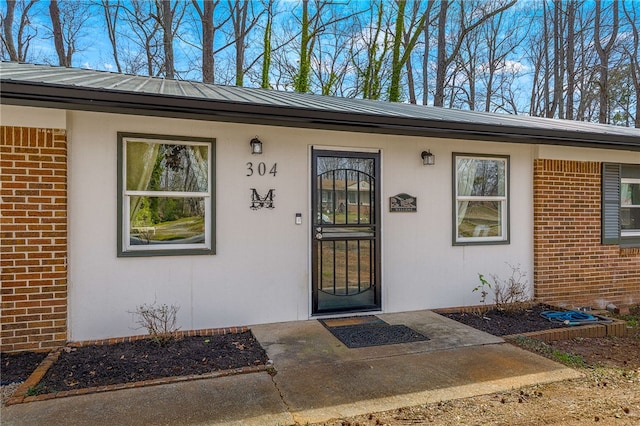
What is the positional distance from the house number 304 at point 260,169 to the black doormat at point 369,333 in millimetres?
1952

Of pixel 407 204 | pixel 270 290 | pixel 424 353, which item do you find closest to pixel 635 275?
pixel 407 204

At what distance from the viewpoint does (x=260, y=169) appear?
16.1ft

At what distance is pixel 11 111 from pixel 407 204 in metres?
4.51

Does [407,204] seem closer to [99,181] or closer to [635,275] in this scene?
[99,181]

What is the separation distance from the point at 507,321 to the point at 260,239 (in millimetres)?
3273

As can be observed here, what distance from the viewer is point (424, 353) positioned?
402 centimetres

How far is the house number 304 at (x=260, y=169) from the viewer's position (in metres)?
4.86

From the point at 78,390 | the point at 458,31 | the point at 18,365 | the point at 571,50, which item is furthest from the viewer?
the point at 458,31

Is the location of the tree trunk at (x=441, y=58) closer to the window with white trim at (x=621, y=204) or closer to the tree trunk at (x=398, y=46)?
the tree trunk at (x=398, y=46)

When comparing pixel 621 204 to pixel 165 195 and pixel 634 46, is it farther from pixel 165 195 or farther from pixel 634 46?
pixel 634 46

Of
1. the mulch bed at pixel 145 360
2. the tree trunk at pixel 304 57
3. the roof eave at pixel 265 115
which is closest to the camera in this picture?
the mulch bed at pixel 145 360

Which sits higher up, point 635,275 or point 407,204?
point 407,204

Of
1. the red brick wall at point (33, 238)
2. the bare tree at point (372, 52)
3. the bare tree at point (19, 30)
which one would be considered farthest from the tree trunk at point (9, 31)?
the red brick wall at point (33, 238)

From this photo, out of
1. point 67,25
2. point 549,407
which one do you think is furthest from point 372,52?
point 549,407
